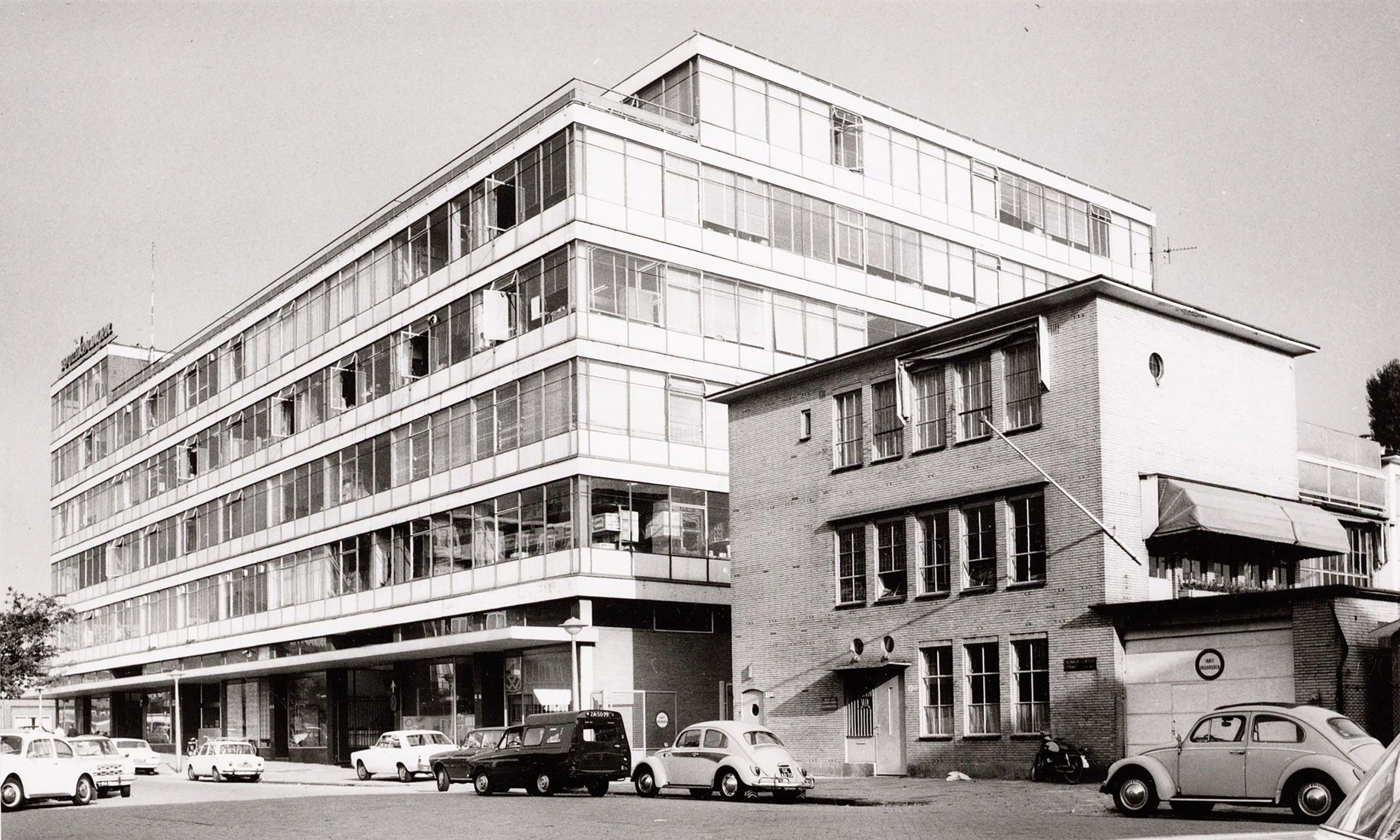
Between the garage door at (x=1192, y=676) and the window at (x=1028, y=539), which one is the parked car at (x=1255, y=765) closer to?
the garage door at (x=1192, y=676)

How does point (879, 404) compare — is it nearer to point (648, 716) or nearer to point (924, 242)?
point (648, 716)

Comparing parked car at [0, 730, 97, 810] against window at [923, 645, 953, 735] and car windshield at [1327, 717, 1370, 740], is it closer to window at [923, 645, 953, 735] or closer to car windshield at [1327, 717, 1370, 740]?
window at [923, 645, 953, 735]

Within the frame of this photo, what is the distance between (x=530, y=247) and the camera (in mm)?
45344

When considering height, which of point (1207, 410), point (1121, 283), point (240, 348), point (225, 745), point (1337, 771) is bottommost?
point (225, 745)

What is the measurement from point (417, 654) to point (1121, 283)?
28312 mm

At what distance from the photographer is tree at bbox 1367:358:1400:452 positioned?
74000 millimetres

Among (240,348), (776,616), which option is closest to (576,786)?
(776,616)

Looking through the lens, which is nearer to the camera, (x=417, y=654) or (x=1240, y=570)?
(x=1240, y=570)

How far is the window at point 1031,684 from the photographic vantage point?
29.5 meters

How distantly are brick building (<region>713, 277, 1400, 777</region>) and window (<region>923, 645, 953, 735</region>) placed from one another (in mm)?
53

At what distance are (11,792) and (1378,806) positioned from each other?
3098cm

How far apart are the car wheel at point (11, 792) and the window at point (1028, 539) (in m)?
20.9

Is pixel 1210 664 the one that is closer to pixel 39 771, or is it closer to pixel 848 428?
pixel 848 428

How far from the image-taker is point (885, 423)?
34.0 meters
